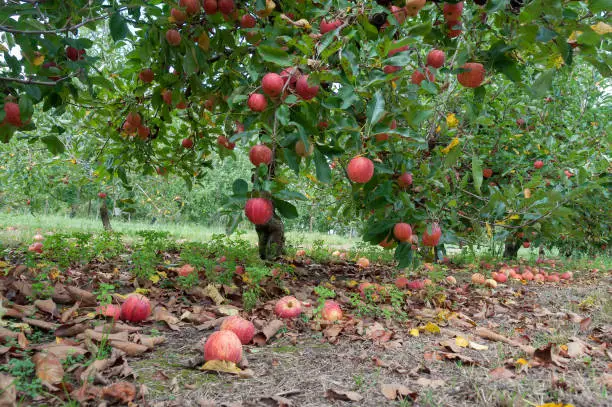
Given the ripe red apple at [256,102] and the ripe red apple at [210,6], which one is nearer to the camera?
the ripe red apple at [256,102]

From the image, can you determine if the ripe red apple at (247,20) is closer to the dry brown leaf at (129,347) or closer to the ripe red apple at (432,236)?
the ripe red apple at (432,236)

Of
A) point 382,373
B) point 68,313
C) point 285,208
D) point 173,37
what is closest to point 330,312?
point 382,373

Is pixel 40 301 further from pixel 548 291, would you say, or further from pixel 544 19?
pixel 548 291

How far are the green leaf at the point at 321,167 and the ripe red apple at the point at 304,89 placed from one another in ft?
0.93

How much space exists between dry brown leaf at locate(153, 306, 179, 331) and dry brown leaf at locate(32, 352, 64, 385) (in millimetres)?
744

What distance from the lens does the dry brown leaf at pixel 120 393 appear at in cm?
143

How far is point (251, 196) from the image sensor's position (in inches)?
74.7

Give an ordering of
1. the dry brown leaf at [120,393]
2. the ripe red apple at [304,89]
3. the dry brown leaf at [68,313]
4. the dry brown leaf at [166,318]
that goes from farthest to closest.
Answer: the dry brown leaf at [166,318] → the dry brown leaf at [68,313] → the ripe red apple at [304,89] → the dry brown leaf at [120,393]

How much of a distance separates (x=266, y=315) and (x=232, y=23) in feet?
6.68

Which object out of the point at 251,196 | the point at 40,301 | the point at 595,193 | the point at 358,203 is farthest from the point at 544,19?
the point at 595,193

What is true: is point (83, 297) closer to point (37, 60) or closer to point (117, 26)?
point (37, 60)

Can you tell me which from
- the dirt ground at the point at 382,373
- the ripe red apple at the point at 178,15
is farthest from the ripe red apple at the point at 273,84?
the dirt ground at the point at 382,373

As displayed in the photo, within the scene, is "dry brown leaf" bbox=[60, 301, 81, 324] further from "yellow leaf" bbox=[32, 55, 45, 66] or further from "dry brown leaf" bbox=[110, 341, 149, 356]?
"yellow leaf" bbox=[32, 55, 45, 66]

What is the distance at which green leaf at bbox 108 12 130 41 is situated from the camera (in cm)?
235
